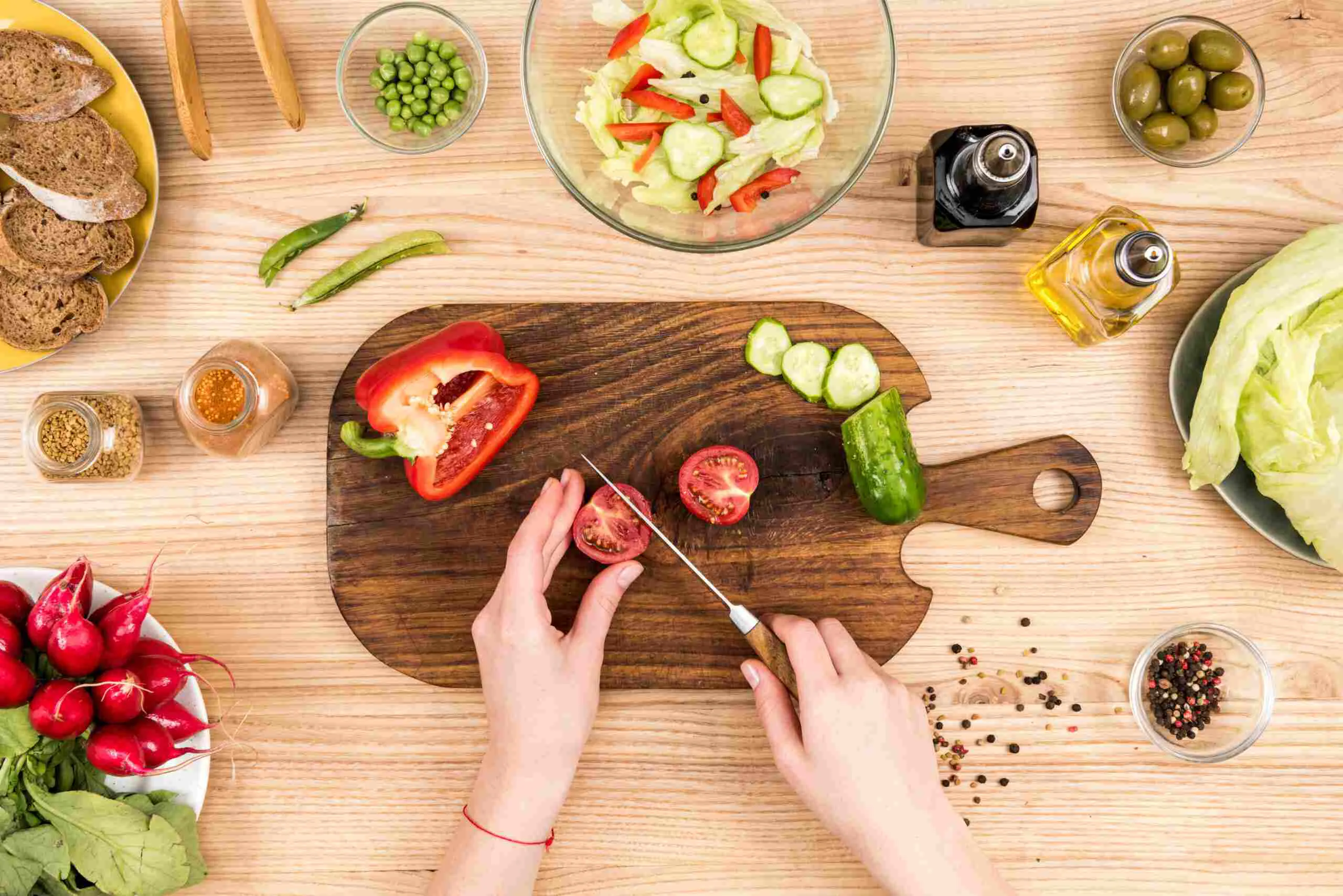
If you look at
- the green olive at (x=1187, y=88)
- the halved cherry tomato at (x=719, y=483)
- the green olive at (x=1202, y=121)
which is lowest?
the halved cherry tomato at (x=719, y=483)

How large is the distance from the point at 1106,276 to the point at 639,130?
44.1 inches

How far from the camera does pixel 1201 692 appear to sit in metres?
2.07

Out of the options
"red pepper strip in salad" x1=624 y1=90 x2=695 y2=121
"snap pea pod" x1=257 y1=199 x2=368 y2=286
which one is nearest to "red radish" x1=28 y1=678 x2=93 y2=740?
"snap pea pod" x1=257 y1=199 x2=368 y2=286

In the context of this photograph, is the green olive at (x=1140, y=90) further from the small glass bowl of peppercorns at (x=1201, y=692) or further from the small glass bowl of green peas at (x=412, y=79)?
the small glass bowl of green peas at (x=412, y=79)

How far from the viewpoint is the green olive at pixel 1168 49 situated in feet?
6.41

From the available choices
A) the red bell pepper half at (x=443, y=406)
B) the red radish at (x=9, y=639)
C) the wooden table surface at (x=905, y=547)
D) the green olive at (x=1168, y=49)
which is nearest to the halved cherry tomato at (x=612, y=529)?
the red bell pepper half at (x=443, y=406)

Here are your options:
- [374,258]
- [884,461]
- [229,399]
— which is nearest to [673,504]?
[884,461]

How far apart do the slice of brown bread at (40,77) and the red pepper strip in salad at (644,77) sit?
1.26 metres

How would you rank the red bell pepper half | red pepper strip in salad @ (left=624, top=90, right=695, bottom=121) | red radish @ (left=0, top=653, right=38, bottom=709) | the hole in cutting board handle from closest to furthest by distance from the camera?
red radish @ (left=0, top=653, right=38, bottom=709) < red pepper strip in salad @ (left=624, top=90, right=695, bottom=121) < the red bell pepper half < the hole in cutting board handle

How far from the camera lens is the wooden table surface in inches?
82.5

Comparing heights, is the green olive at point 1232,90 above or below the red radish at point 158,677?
above

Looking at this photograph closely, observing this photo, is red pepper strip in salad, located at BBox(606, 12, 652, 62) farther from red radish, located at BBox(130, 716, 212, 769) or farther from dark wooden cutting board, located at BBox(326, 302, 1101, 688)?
red radish, located at BBox(130, 716, 212, 769)

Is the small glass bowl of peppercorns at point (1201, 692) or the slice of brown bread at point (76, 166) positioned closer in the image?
the slice of brown bread at point (76, 166)

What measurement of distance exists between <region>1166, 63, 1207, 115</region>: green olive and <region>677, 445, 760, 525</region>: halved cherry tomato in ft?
4.36
